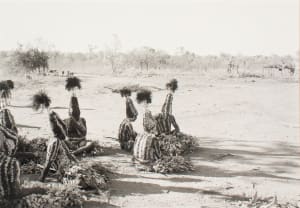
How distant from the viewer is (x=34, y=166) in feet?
26.2

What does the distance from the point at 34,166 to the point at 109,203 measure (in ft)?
6.78

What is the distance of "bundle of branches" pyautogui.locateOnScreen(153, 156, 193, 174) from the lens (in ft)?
26.9

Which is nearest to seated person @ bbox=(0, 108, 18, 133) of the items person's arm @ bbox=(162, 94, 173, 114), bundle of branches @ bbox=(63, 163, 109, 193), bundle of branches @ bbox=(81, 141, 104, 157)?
bundle of branches @ bbox=(81, 141, 104, 157)

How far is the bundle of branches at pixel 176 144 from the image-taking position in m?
9.40

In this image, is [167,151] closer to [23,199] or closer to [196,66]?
[23,199]

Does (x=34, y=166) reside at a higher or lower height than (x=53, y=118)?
lower

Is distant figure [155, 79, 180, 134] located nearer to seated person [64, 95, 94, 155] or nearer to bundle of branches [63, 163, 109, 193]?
seated person [64, 95, 94, 155]

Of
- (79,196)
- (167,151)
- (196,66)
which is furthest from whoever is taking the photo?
(196,66)

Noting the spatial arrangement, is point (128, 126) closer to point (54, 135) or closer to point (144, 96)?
point (144, 96)

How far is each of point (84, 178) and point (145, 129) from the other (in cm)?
216

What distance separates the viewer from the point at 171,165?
830cm

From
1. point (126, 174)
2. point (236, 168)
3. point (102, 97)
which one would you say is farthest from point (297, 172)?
point (102, 97)

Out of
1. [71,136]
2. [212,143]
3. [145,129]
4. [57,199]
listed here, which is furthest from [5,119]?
[212,143]

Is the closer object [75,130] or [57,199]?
[57,199]
